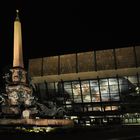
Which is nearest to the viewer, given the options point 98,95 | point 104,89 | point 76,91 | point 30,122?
point 30,122

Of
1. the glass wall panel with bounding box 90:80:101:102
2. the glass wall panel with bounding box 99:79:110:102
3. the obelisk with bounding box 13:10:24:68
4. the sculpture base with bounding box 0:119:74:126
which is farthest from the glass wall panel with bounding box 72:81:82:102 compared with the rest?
the sculpture base with bounding box 0:119:74:126

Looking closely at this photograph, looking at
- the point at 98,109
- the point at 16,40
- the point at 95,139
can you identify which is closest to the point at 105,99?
the point at 98,109

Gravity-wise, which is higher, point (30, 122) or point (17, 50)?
point (17, 50)

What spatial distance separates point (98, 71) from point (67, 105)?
9.02 metres

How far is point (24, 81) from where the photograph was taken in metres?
38.0

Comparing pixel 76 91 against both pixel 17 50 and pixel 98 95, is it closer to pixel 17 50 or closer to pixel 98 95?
pixel 98 95

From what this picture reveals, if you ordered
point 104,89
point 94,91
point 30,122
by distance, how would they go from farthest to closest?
point 94,91
point 104,89
point 30,122

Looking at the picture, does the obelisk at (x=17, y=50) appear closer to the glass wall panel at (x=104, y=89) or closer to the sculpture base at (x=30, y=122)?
the sculpture base at (x=30, y=122)

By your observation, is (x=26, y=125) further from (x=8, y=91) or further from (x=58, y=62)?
(x=58, y=62)

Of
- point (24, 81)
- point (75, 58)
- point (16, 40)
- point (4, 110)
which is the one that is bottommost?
point (4, 110)

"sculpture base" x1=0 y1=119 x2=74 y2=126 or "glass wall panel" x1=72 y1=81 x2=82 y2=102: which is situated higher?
"glass wall panel" x1=72 y1=81 x2=82 y2=102

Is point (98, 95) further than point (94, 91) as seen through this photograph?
Yes

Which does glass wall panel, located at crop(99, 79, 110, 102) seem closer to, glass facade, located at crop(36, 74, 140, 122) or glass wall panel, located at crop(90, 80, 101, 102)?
glass facade, located at crop(36, 74, 140, 122)

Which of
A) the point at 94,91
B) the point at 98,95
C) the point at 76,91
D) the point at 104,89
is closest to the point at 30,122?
the point at 104,89
